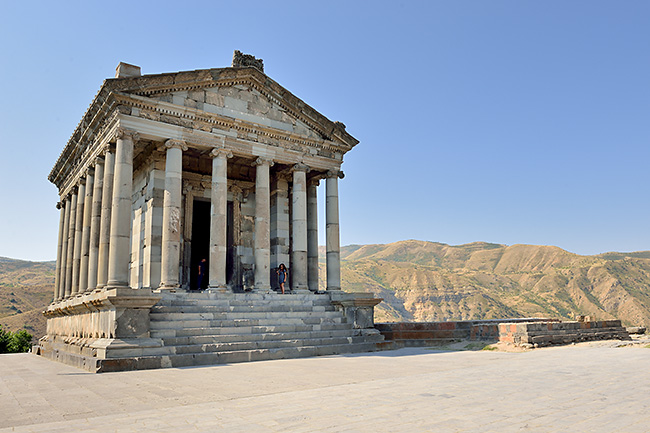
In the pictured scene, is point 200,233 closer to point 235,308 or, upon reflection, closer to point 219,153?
point 219,153

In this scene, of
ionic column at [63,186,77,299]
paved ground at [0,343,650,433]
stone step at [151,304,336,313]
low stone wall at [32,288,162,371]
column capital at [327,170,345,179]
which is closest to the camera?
paved ground at [0,343,650,433]

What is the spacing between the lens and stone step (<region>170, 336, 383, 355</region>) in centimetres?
1367

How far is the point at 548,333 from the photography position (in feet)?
54.7

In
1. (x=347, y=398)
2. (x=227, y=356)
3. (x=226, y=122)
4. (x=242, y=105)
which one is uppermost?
(x=242, y=105)

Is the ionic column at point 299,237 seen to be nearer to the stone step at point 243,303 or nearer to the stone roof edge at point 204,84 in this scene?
the stone step at point 243,303

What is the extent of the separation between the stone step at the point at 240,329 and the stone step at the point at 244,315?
20.2 inches

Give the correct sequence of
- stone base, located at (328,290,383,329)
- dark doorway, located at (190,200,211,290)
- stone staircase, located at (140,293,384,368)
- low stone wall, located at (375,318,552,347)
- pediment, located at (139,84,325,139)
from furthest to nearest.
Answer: dark doorway, located at (190,200,211,290) → pediment, located at (139,84,325,139) → low stone wall, located at (375,318,552,347) → stone base, located at (328,290,383,329) → stone staircase, located at (140,293,384,368)

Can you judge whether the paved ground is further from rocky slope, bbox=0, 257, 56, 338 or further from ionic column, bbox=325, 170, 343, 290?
rocky slope, bbox=0, 257, 56, 338

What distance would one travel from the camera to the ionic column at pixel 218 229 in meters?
18.3

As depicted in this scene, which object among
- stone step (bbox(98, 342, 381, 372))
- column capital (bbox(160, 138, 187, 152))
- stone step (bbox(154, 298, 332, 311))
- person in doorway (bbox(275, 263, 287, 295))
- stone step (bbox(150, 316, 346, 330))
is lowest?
stone step (bbox(98, 342, 381, 372))

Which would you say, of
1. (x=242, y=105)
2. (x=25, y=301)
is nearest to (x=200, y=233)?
(x=242, y=105)

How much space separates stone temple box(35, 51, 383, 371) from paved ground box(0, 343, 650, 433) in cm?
278

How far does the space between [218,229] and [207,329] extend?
4.77 m

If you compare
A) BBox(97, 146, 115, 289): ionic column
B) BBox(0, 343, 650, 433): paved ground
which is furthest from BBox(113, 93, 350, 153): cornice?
BBox(0, 343, 650, 433): paved ground
